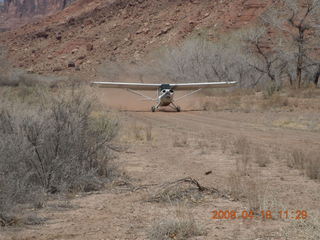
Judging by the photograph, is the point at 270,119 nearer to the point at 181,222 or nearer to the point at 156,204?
the point at 156,204

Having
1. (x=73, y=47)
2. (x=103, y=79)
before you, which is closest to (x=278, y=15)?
(x=103, y=79)

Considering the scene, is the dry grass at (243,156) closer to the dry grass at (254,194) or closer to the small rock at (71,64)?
the dry grass at (254,194)

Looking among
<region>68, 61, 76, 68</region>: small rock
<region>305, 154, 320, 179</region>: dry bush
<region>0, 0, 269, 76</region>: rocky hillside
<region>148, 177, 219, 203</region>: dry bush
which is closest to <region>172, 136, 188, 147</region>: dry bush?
<region>305, 154, 320, 179</region>: dry bush

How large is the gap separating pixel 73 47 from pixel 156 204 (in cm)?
7747

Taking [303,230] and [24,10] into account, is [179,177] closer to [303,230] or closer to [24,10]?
[303,230]

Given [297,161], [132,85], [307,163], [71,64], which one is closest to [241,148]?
[297,161]

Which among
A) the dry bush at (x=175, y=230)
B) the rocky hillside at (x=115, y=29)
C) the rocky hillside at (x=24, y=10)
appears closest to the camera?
the dry bush at (x=175, y=230)

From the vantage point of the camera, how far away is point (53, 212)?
258 inches
